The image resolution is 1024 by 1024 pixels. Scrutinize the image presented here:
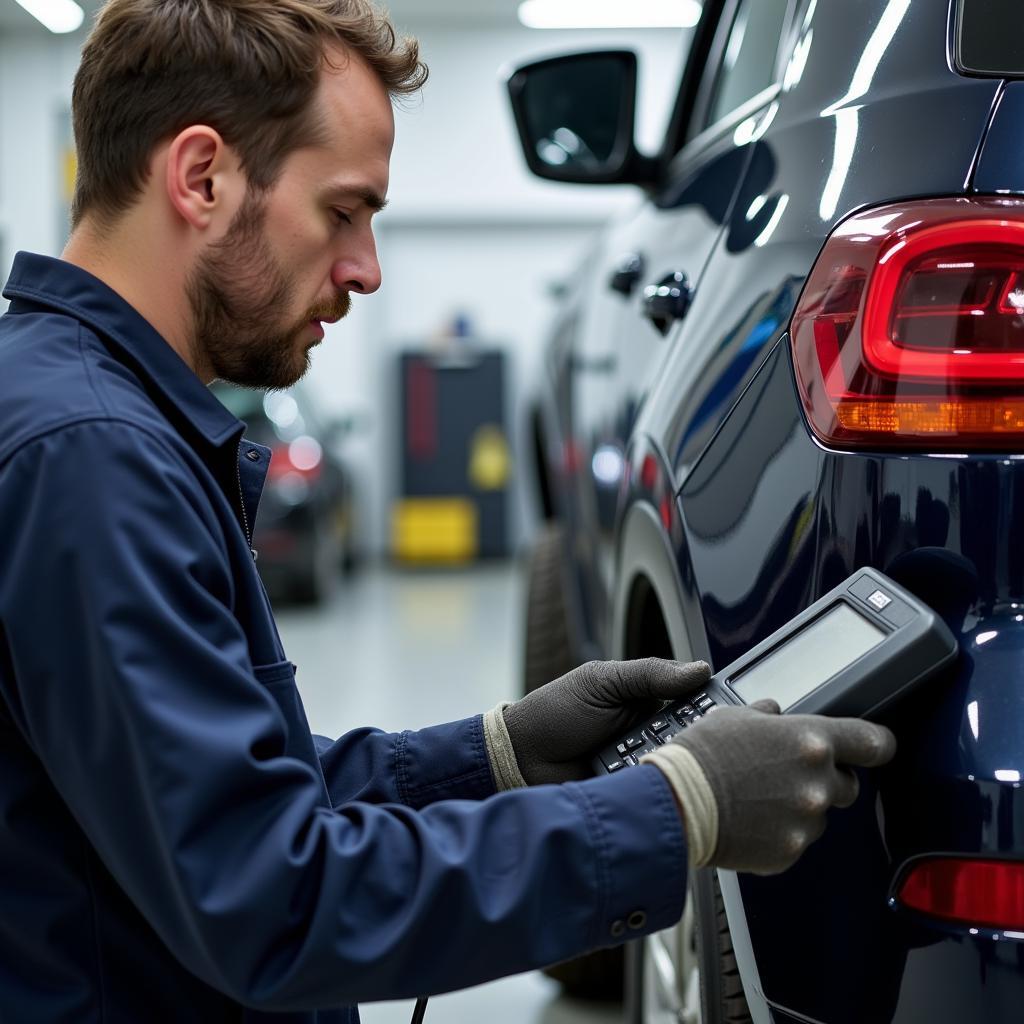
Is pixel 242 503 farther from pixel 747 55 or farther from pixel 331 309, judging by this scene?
pixel 747 55

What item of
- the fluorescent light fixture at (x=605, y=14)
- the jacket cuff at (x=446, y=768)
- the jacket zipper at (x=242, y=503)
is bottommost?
the jacket cuff at (x=446, y=768)

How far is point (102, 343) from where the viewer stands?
997mm

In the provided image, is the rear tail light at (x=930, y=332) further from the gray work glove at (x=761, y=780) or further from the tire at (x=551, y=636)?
the tire at (x=551, y=636)

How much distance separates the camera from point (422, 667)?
534 centimetres

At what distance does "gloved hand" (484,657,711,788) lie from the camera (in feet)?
3.93

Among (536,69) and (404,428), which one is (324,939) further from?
(404,428)

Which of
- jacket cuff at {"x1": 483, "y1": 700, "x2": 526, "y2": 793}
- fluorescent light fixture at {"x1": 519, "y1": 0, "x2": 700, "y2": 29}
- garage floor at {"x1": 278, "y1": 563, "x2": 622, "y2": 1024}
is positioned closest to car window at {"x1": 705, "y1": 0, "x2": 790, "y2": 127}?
jacket cuff at {"x1": 483, "y1": 700, "x2": 526, "y2": 793}

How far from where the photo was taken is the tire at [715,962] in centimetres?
126

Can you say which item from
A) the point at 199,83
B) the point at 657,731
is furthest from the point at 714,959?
the point at 199,83

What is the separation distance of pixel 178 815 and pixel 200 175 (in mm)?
478

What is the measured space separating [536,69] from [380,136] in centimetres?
120

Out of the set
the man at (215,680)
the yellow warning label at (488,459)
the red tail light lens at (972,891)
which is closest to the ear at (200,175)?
the man at (215,680)

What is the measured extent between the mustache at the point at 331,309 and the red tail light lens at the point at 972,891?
0.65 m

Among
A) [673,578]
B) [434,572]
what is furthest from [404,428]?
[673,578]
